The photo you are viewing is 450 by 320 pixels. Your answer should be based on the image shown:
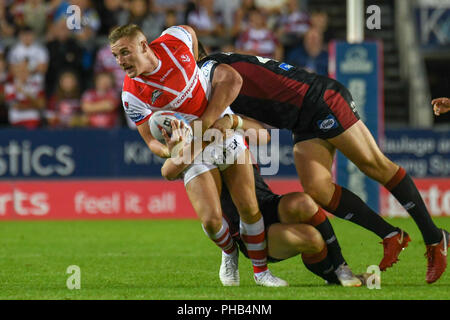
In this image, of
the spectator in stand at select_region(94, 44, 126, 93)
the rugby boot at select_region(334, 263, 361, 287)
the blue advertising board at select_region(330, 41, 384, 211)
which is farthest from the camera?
the spectator in stand at select_region(94, 44, 126, 93)

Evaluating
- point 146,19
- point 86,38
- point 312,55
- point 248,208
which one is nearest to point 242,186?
point 248,208

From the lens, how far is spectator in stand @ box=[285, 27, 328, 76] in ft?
47.2

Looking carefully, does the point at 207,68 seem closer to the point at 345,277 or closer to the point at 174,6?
the point at 345,277

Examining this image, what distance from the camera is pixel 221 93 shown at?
6.35 metres

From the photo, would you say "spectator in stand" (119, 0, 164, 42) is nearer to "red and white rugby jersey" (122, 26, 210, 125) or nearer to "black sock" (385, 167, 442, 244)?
"red and white rugby jersey" (122, 26, 210, 125)

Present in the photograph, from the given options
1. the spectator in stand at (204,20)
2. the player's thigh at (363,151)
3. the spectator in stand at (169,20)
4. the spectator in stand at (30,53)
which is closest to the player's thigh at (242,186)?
the player's thigh at (363,151)

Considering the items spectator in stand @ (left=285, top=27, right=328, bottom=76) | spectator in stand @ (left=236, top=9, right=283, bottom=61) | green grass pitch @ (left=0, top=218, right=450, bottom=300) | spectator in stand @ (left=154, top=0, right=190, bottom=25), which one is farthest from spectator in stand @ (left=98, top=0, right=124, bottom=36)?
green grass pitch @ (left=0, top=218, right=450, bottom=300)

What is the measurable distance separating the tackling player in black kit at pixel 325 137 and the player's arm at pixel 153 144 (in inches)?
25.3

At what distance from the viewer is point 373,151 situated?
6590 mm

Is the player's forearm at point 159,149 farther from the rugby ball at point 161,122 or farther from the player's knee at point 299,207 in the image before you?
the player's knee at point 299,207

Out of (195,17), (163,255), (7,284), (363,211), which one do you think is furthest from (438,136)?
(7,284)

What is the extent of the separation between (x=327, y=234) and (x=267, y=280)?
543 millimetres

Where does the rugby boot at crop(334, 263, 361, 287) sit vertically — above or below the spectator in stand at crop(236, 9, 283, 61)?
below

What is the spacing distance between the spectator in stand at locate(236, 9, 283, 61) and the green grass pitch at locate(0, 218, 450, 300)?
340 cm
